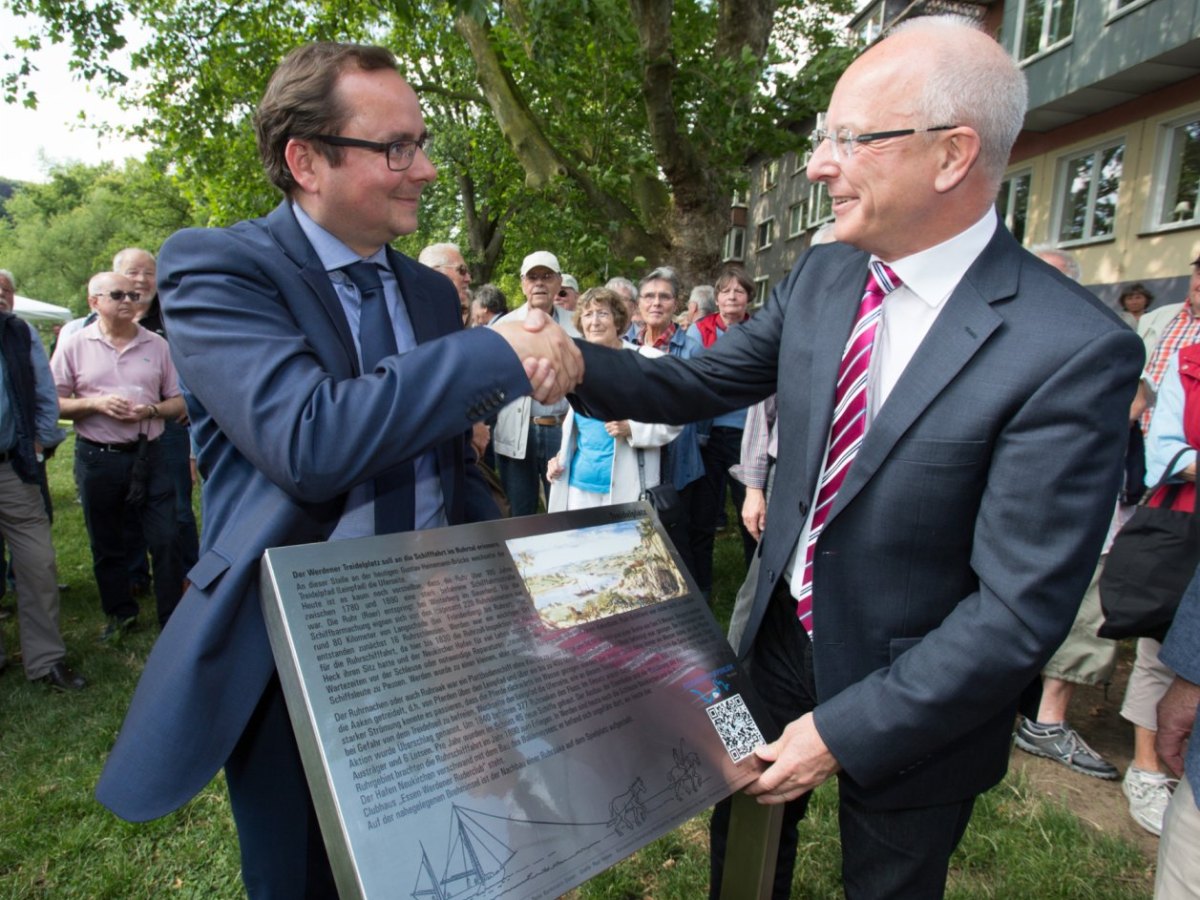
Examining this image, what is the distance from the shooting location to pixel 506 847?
3.96ft

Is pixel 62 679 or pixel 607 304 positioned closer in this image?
pixel 62 679

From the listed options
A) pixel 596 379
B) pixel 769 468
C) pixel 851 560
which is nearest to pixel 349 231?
pixel 596 379

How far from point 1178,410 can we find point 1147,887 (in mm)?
1926

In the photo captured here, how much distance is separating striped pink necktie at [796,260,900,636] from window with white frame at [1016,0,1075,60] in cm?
1662

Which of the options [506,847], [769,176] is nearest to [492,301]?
[506,847]

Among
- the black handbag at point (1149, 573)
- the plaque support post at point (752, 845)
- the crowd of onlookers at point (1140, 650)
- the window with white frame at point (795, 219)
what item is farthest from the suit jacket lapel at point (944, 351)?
the window with white frame at point (795, 219)

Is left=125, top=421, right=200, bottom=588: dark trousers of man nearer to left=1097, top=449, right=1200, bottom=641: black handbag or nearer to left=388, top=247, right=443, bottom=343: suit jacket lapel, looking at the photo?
left=388, top=247, right=443, bottom=343: suit jacket lapel

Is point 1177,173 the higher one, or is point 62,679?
point 1177,173

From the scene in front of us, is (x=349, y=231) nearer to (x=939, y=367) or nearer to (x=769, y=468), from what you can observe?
(x=939, y=367)

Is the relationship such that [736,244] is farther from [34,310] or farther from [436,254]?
[436,254]

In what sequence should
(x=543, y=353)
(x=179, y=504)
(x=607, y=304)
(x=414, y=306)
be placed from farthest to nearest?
(x=179, y=504)
(x=607, y=304)
(x=414, y=306)
(x=543, y=353)

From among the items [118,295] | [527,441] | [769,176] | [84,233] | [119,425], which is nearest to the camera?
[118,295]

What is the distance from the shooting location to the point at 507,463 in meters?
6.25

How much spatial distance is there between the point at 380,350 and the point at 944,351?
3.81ft
